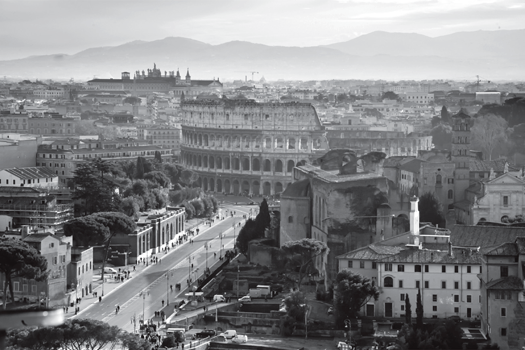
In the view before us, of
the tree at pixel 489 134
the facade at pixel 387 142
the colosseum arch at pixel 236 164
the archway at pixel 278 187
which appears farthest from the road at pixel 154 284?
the colosseum arch at pixel 236 164

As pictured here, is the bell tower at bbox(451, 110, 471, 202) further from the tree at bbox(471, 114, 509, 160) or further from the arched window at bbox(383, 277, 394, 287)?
the tree at bbox(471, 114, 509, 160)

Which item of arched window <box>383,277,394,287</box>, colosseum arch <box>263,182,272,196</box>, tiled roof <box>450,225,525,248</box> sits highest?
tiled roof <box>450,225,525,248</box>

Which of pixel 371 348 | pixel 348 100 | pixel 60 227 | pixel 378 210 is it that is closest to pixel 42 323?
pixel 371 348

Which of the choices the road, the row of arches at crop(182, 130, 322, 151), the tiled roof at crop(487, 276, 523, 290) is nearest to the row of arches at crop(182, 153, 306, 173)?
the row of arches at crop(182, 130, 322, 151)

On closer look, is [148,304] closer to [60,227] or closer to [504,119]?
[60,227]

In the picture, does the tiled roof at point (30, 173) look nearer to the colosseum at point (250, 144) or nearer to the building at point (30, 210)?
the building at point (30, 210)

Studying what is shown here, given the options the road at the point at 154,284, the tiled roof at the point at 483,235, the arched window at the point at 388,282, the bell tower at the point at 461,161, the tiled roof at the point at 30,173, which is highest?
the bell tower at the point at 461,161

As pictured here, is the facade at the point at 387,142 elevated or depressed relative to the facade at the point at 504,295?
elevated
